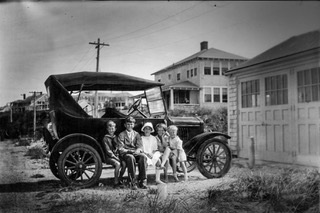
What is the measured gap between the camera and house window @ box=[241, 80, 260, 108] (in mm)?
4104

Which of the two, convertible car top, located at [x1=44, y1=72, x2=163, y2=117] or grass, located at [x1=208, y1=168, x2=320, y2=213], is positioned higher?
convertible car top, located at [x1=44, y1=72, x2=163, y2=117]

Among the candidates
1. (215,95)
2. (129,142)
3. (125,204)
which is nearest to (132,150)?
(129,142)

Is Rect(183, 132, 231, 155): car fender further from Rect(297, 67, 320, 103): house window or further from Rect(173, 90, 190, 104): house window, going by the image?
Rect(297, 67, 320, 103): house window

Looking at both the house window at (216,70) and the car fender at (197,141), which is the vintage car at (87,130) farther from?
the house window at (216,70)

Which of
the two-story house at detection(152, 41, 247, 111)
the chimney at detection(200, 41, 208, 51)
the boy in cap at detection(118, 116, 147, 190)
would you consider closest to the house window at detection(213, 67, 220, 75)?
the two-story house at detection(152, 41, 247, 111)

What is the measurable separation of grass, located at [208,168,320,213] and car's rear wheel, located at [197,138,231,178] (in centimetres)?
83

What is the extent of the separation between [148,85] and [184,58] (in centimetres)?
98

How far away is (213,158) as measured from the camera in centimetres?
452

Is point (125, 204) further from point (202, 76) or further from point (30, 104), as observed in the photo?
point (202, 76)

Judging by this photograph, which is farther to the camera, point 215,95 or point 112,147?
point 215,95

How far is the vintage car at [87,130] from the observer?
3822 mm

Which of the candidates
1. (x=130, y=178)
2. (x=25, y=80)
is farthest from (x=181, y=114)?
(x=25, y=80)

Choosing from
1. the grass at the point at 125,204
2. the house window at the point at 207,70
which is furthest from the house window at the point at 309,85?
the grass at the point at 125,204

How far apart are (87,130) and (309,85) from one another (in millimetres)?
2859
